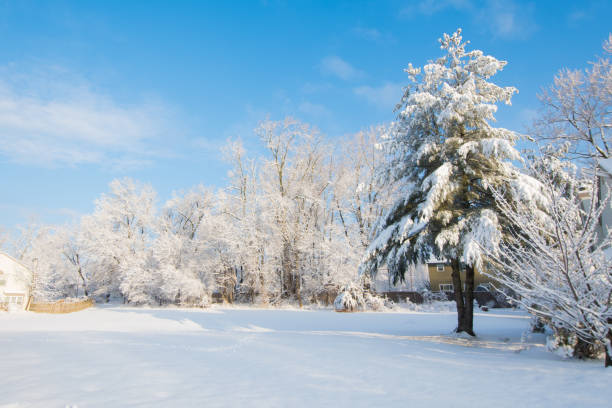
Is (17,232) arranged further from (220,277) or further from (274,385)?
(274,385)

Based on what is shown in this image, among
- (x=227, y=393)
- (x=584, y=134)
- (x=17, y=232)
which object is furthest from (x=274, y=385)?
(x=17, y=232)

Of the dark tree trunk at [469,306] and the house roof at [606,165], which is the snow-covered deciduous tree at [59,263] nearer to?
the dark tree trunk at [469,306]

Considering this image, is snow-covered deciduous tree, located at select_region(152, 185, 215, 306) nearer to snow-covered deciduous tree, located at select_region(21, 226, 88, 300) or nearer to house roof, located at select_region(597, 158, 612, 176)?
snow-covered deciduous tree, located at select_region(21, 226, 88, 300)

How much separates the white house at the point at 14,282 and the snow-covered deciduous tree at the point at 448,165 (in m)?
37.5

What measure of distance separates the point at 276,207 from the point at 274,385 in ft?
75.8

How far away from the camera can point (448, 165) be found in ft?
39.2

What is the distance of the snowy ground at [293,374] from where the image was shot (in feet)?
18.1

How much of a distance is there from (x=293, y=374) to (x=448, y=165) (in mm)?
8529

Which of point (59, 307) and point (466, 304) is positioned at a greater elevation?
point (466, 304)

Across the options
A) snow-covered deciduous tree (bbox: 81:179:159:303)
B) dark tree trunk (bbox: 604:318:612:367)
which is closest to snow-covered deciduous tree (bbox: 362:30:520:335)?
dark tree trunk (bbox: 604:318:612:367)

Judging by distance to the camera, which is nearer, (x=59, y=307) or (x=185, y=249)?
(x=59, y=307)

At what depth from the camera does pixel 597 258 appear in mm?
7711

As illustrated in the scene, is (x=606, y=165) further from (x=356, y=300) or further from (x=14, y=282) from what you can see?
(x=14, y=282)

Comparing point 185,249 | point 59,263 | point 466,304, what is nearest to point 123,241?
point 185,249
